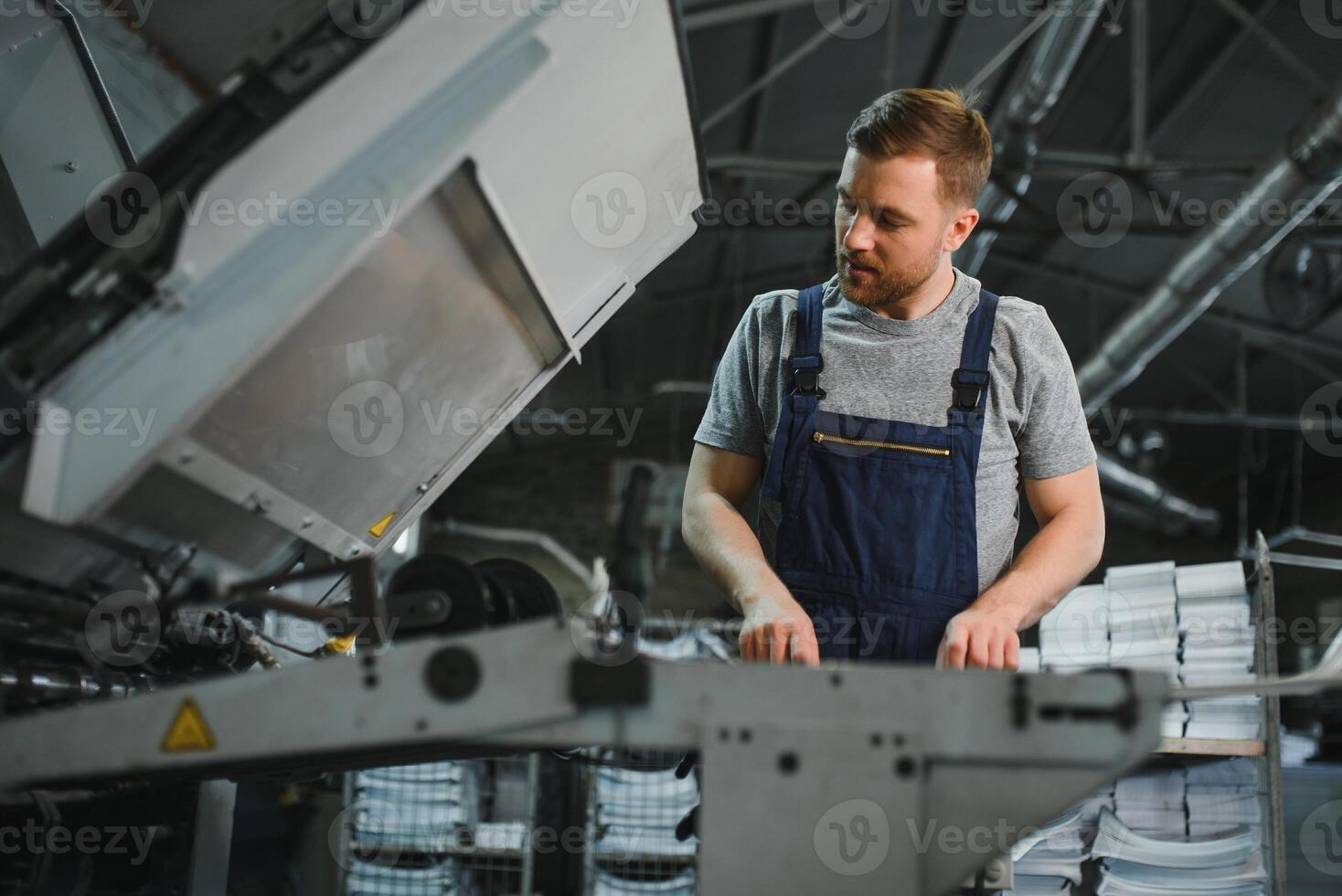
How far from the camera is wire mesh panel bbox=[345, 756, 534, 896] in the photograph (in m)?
3.42

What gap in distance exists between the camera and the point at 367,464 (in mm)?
1304

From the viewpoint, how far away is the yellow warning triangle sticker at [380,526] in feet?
4.67

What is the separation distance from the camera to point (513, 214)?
115 centimetres

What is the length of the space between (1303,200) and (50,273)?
17.0 feet

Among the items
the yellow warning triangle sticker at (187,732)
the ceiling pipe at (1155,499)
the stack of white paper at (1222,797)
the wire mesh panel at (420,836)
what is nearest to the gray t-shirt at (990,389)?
the yellow warning triangle sticker at (187,732)

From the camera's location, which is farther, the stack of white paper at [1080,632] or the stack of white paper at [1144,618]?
the stack of white paper at [1080,632]

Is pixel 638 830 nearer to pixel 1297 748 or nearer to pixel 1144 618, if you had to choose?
pixel 1144 618

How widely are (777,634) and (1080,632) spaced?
1.91 metres

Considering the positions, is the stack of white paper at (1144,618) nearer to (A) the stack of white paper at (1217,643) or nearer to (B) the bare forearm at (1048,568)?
(A) the stack of white paper at (1217,643)

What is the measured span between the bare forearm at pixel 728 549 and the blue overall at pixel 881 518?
0.07 meters

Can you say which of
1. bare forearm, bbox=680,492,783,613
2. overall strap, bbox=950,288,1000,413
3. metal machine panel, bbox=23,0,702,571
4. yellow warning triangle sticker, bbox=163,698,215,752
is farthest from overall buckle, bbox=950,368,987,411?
yellow warning triangle sticker, bbox=163,698,215,752

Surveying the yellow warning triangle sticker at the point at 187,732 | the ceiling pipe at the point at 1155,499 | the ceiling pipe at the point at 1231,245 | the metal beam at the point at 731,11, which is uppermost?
the metal beam at the point at 731,11

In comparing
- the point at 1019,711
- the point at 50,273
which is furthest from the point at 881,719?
the point at 50,273

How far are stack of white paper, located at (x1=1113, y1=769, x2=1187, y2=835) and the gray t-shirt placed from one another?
138cm
